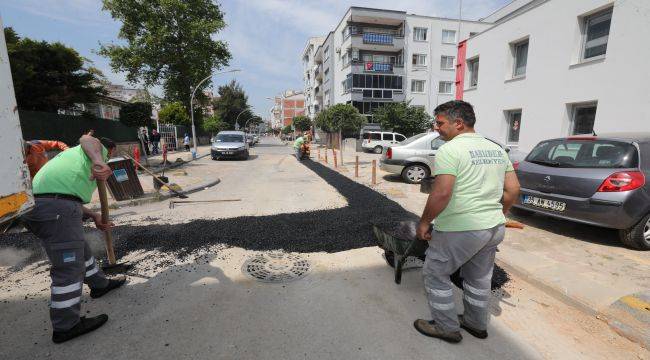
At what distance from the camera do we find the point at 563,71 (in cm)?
1030

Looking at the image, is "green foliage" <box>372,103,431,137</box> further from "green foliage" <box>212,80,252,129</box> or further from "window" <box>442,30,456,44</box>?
"green foliage" <box>212,80,252,129</box>

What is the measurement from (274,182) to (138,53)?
902 inches

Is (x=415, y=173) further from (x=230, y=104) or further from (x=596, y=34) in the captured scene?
(x=230, y=104)

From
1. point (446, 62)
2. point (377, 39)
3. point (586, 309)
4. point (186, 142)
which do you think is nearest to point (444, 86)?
point (446, 62)

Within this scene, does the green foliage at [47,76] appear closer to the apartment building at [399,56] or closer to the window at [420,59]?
the apartment building at [399,56]

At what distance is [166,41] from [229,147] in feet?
48.3

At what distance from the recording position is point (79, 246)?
2635mm

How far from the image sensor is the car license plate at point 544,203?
4.50m

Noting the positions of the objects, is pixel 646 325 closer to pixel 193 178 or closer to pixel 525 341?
pixel 525 341

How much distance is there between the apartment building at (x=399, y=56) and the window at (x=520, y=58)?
76.8ft

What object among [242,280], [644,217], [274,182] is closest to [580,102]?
[644,217]

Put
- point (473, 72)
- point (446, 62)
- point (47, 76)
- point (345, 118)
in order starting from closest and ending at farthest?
1. point (47, 76)
2. point (473, 72)
3. point (345, 118)
4. point (446, 62)

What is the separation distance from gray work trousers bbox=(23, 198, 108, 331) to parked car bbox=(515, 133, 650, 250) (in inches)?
231

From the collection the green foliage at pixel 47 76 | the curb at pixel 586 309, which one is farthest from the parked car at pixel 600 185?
the green foliage at pixel 47 76
